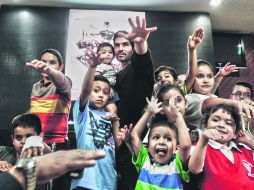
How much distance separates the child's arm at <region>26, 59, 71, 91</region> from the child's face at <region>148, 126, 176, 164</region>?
577 millimetres

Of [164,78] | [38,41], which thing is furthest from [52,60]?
[38,41]

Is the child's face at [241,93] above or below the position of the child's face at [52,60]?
below

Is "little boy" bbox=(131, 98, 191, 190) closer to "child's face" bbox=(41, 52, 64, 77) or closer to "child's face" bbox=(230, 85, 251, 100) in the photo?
"child's face" bbox=(41, 52, 64, 77)

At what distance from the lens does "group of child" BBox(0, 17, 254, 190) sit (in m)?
1.50

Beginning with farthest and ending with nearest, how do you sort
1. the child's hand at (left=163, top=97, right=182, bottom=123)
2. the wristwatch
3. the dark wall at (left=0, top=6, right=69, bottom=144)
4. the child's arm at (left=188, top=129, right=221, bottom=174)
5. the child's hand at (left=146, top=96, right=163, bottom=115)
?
the dark wall at (left=0, top=6, right=69, bottom=144), the child's hand at (left=146, top=96, right=163, bottom=115), the child's hand at (left=163, top=97, right=182, bottom=123), the child's arm at (left=188, top=129, right=221, bottom=174), the wristwatch

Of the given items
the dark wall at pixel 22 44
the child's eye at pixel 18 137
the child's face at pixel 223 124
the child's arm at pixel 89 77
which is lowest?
the child's eye at pixel 18 137

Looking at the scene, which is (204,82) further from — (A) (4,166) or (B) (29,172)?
(B) (29,172)

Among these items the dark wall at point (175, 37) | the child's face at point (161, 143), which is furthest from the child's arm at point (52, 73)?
the dark wall at point (175, 37)

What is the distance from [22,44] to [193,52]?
2.45 m

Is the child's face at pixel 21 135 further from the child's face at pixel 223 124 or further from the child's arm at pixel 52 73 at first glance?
the child's face at pixel 223 124

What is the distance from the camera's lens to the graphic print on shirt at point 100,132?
171 cm

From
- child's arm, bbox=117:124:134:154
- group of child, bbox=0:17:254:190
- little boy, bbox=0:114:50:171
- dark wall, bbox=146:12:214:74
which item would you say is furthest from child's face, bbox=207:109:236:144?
dark wall, bbox=146:12:214:74

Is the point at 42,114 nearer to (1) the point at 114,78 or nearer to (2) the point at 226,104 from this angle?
(1) the point at 114,78

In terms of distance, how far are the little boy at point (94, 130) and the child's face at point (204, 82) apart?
60 centimetres
